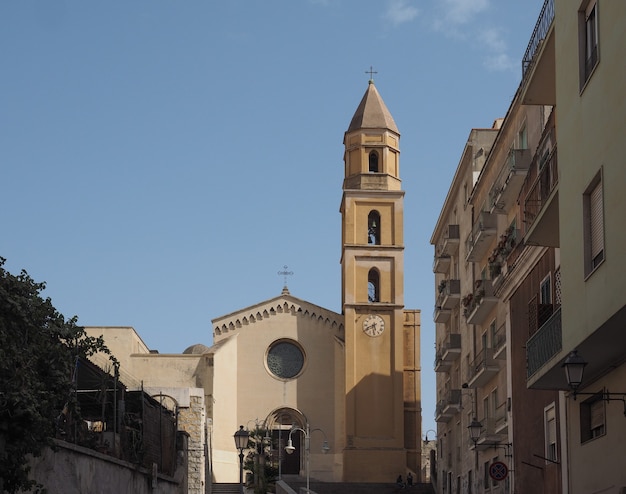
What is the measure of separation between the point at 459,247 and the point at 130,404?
58.2 feet

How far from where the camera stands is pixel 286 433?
206ft

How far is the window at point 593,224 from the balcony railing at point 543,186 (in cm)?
156

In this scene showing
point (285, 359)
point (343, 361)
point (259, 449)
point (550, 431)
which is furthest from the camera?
point (285, 359)

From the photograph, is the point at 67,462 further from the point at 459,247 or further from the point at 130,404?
the point at 459,247

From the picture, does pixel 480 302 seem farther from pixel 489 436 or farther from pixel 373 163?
pixel 373 163

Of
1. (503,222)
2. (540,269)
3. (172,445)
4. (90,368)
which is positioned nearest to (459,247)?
(503,222)

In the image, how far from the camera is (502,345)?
3119 cm

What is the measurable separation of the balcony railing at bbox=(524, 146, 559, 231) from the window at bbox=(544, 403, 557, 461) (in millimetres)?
3821

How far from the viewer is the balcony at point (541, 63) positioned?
18.3 m

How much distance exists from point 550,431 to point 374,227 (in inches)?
1632

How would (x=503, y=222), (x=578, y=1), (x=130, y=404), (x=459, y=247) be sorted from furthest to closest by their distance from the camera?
(x=459, y=247) < (x=503, y=222) < (x=130, y=404) < (x=578, y=1)

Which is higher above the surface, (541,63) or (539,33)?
(539,33)

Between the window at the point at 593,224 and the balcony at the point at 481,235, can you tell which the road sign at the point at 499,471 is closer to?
the balcony at the point at 481,235

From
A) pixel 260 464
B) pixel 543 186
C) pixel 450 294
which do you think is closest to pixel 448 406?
pixel 450 294
